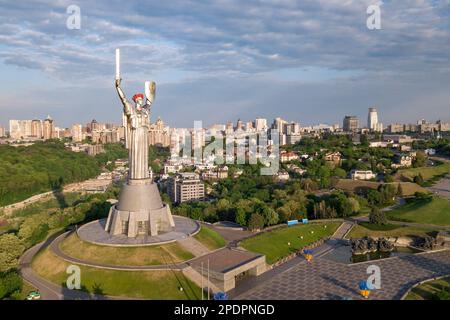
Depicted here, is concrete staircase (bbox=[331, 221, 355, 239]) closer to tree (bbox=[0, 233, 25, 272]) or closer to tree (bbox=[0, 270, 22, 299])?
tree (bbox=[0, 270, 22, 299])

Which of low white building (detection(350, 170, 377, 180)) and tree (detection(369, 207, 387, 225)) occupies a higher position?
low white building (detection(350, 170, 377, 180))

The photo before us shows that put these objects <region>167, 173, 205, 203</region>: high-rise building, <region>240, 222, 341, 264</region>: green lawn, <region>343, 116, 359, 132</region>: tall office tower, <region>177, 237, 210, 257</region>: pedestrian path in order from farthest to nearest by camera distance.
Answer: <region>343, 116, 359, 132</region>: tall office tower
<region>167, 173, 205, 203</region>: high-rise building
<region>240, 222, 341, 264</region>: green lawn
<region>177, 237, 210, 257</region>: pedestrian path

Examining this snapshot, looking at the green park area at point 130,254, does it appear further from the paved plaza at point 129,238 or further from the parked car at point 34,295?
the parked car at point 34,295

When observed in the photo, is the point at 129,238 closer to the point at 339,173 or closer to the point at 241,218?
the point at 241,218

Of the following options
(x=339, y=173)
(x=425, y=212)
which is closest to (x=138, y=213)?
(x=425, y=212)

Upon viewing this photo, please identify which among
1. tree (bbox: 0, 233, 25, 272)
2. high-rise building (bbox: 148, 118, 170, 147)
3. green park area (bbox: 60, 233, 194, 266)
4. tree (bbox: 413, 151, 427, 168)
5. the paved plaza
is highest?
high-rise building (bbox: 148, 118, 170, 147)

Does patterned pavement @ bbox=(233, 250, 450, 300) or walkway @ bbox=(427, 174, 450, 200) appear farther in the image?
walkway @ bbox=(427, 174, 450, 200)

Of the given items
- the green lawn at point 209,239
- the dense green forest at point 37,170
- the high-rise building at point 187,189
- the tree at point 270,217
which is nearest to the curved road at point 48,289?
the green lawn at point 209,239

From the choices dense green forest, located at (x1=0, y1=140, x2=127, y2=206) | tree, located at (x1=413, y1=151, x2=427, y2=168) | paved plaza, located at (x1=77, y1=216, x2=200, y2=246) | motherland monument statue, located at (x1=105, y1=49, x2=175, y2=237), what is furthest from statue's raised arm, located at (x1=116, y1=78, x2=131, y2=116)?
tree, located at (x1=413, y1=151, x2=427, y2=168)
